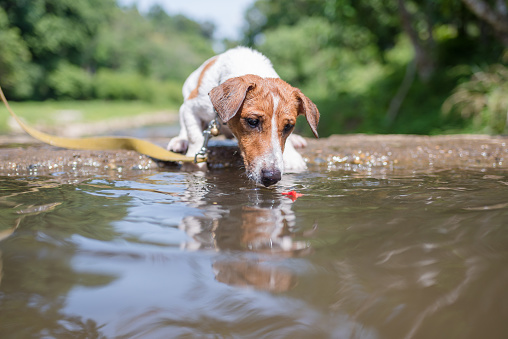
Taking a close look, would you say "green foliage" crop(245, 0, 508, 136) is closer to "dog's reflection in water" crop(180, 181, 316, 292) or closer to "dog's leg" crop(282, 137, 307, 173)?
"dog's leg" crop(282, 137, 307, 173)

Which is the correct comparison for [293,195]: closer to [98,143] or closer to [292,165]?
[292,165]

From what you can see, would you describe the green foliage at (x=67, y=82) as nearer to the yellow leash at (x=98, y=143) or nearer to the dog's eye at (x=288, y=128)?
the yellow leash at (x=98, y=143)

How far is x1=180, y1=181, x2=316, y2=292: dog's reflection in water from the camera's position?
1.79 meters

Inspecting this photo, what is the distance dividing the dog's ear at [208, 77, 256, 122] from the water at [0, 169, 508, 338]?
75cm

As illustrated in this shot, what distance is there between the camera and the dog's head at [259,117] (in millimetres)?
3363

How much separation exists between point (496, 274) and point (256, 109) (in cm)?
220

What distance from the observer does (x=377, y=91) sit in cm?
1739

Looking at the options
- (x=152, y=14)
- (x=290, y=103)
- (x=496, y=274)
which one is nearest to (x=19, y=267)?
(x=496, y=274)

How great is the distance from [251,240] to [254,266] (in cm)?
34

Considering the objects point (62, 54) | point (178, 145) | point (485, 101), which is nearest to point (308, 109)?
point (178, 145)

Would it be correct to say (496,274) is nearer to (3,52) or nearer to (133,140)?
(133,140)

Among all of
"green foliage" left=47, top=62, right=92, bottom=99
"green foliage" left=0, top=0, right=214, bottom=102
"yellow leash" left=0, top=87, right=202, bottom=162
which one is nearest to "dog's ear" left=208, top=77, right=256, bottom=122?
"yellow leash" left=0, top=87, right=202, bottom=162

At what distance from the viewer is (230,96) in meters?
3.57

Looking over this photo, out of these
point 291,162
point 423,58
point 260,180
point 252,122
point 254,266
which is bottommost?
point 254,266
